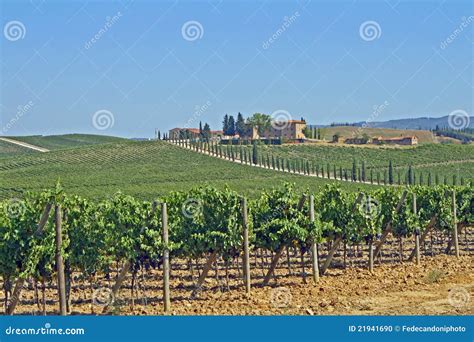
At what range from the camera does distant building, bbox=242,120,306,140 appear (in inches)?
Answer: 6250

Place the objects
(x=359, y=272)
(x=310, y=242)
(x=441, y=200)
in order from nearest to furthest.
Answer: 1. (x=310, y=242)
2. (x=359, y=272)
3. (x=441, y=200)

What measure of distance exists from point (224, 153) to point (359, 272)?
3245 inches

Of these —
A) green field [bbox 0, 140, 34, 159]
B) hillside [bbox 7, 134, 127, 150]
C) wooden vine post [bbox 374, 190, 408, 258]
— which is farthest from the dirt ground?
hillside [bbox 7, 134, 127, 150]

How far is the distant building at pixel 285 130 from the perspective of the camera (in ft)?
521

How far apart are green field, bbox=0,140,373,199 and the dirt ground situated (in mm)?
41912

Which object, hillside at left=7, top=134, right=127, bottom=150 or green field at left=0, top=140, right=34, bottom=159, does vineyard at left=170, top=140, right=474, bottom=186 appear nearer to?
green field at left=0, top=140, right=34, bottom=159

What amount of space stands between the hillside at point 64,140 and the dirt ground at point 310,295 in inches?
5418

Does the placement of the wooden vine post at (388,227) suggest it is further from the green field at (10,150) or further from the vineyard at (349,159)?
the green field at (10,150)

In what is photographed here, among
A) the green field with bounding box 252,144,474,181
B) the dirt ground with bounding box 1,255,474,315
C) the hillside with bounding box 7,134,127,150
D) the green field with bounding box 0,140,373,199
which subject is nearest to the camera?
the dirt ground with bounding box 1,255,474,315

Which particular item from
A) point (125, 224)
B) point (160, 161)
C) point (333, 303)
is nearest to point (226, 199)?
point (125, 224)

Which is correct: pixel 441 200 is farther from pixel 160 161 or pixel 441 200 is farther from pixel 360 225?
pixel 160 161

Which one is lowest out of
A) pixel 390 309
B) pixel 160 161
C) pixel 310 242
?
pixel 390 309

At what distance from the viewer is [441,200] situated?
97.7ft

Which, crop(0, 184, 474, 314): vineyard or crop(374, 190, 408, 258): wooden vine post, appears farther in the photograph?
crop(374, 190, 408, 258): wooden vine post
